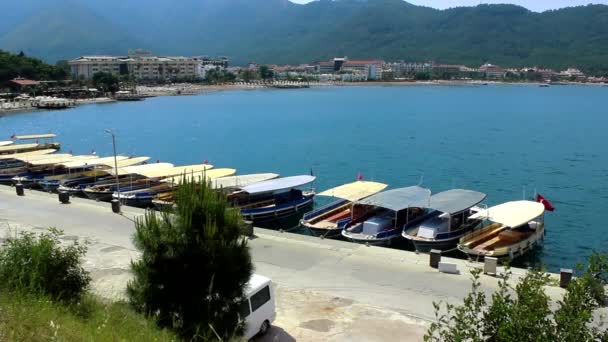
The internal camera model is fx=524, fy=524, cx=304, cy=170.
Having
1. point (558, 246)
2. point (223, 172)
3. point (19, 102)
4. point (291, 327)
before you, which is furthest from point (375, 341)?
point (19, 102)

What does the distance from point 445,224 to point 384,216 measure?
120 inches

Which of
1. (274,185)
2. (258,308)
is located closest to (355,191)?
(274,185)

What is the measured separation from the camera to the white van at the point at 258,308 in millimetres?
11070

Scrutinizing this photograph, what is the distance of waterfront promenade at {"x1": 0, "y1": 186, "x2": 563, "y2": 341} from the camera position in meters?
12.7

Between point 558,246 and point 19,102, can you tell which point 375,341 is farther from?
point 19,102

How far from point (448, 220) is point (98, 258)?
1529 centimetres

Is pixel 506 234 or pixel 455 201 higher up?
pixel 455 201

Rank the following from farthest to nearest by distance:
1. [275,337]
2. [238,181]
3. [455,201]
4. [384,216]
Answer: [238,181], [384,216], [455,201], [275,337]

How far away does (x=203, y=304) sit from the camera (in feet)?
31.1

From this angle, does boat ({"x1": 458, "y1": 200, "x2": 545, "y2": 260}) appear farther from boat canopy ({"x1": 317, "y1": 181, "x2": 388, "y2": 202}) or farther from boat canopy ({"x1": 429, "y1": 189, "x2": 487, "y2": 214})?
boat canopy ({"x1": 317, "y1": 181, "x2": 388, "y2": 202})

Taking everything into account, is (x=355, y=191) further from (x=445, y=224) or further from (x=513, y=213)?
(x=513, y=213)

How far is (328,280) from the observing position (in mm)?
15992

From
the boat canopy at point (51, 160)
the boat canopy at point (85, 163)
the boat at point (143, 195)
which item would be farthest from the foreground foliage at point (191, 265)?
the boat canopy at point (51, 160)

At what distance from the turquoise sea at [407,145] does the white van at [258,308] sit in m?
8.05
